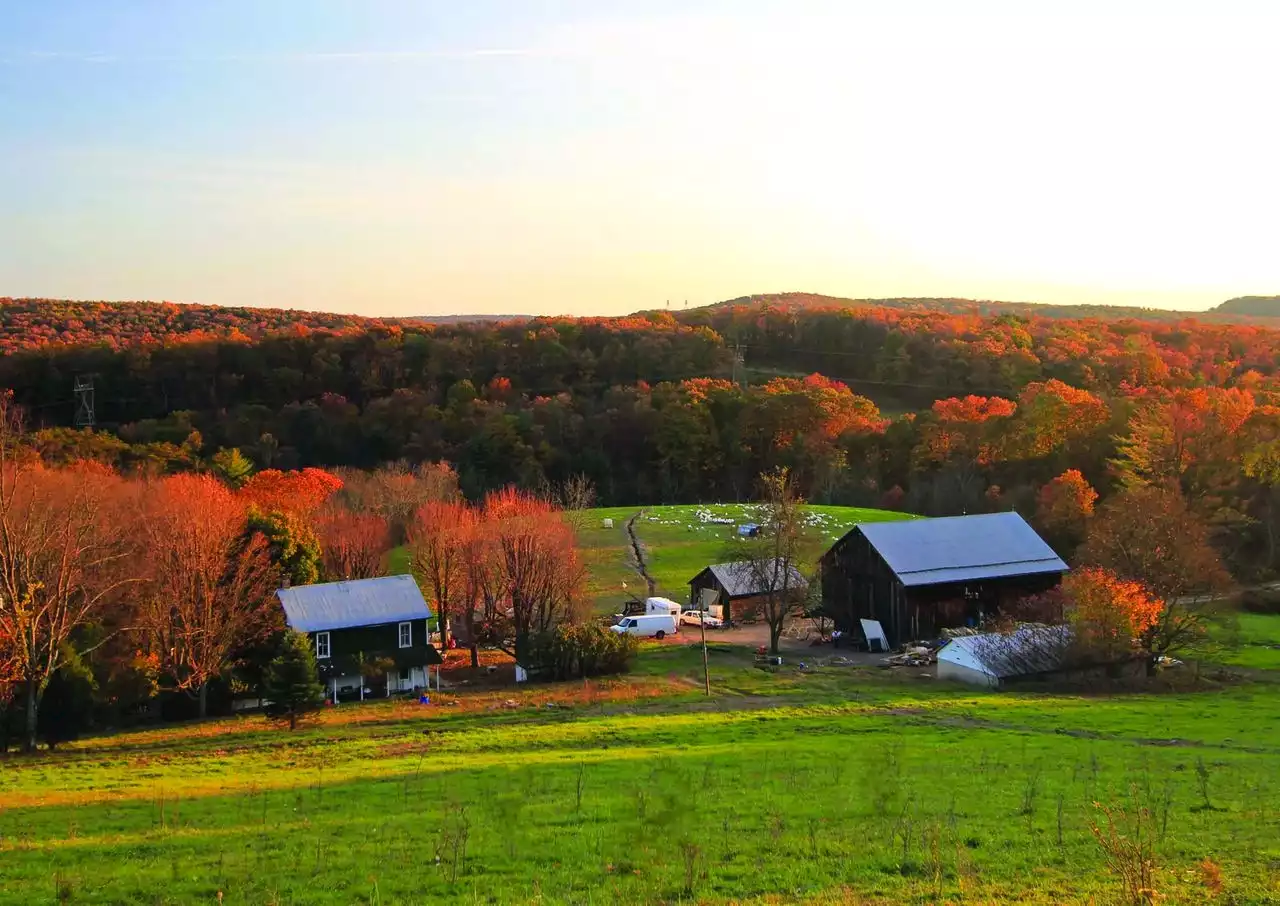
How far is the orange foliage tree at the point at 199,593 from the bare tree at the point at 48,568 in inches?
63.4

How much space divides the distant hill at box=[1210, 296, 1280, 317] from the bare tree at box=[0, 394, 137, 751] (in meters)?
192

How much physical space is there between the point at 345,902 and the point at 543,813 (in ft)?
16.5

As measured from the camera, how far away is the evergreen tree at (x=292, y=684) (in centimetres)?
3109

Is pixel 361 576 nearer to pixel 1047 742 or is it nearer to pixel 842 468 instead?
pixel 1047 742

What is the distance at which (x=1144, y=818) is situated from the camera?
48.9 ft

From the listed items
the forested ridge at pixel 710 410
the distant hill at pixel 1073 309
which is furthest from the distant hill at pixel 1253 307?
the forested ridge at pixel 710 410

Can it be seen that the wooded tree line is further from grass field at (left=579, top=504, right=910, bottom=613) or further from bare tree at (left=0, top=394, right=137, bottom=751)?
grass field at (left=579, top=504, right=910, bottom=613)

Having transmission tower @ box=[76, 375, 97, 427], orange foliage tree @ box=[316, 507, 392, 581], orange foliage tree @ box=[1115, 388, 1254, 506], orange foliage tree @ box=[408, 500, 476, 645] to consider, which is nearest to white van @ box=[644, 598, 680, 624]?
orange foliage tree @ box=[408, 500, 476, 645]

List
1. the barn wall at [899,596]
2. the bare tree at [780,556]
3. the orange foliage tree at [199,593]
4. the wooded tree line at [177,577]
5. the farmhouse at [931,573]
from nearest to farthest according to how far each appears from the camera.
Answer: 1. the wooded tree line at [177,577]
2. the orange foliage tree at [199,593]
3. the bare tree at [780,556]
4. the barn wall at [899,596]
5. the farmhouse at [931,573]

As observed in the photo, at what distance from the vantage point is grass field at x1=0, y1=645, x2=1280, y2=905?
39.0 feet

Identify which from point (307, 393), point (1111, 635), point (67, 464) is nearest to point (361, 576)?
point (67, 464)

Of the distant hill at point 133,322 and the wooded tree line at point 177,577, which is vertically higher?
the distant hill at point 133,322

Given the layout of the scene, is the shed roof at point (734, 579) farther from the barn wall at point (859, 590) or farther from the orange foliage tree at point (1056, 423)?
the orange foliage tree at point (1056, 423)

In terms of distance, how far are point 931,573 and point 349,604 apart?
2602cm
